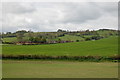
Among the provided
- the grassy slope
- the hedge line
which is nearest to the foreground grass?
the hedge line

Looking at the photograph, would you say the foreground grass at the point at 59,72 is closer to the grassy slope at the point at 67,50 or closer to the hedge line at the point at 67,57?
the hedge line at the point at 67,57

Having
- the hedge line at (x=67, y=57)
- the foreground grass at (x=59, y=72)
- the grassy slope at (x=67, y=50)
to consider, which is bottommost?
the foreground grass at (x=59, y=72)

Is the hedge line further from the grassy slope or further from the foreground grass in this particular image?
the foreground grass

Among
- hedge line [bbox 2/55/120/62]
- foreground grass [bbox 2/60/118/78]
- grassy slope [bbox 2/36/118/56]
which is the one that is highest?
grassy slope [bbox 2/36/118/56]

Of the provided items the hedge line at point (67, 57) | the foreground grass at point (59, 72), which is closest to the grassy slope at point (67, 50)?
the hedge line at point (67, 57)

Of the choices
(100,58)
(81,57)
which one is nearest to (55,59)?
(81,57)

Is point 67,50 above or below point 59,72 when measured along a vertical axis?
above

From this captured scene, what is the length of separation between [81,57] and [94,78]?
19.4 metres

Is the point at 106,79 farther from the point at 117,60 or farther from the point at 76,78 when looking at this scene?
the point at 117,60

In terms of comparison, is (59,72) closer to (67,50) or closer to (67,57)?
(67,57)

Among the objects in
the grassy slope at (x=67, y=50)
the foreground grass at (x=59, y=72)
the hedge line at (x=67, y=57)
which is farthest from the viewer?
the grassy slope at (x=67, y=50)

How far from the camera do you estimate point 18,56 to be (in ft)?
130

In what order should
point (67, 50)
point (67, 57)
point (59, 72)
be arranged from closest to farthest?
point (59, 72)
point (67, 57)
point (67, 50)

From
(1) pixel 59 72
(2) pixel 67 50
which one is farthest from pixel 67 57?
(1) pixel 59 72
